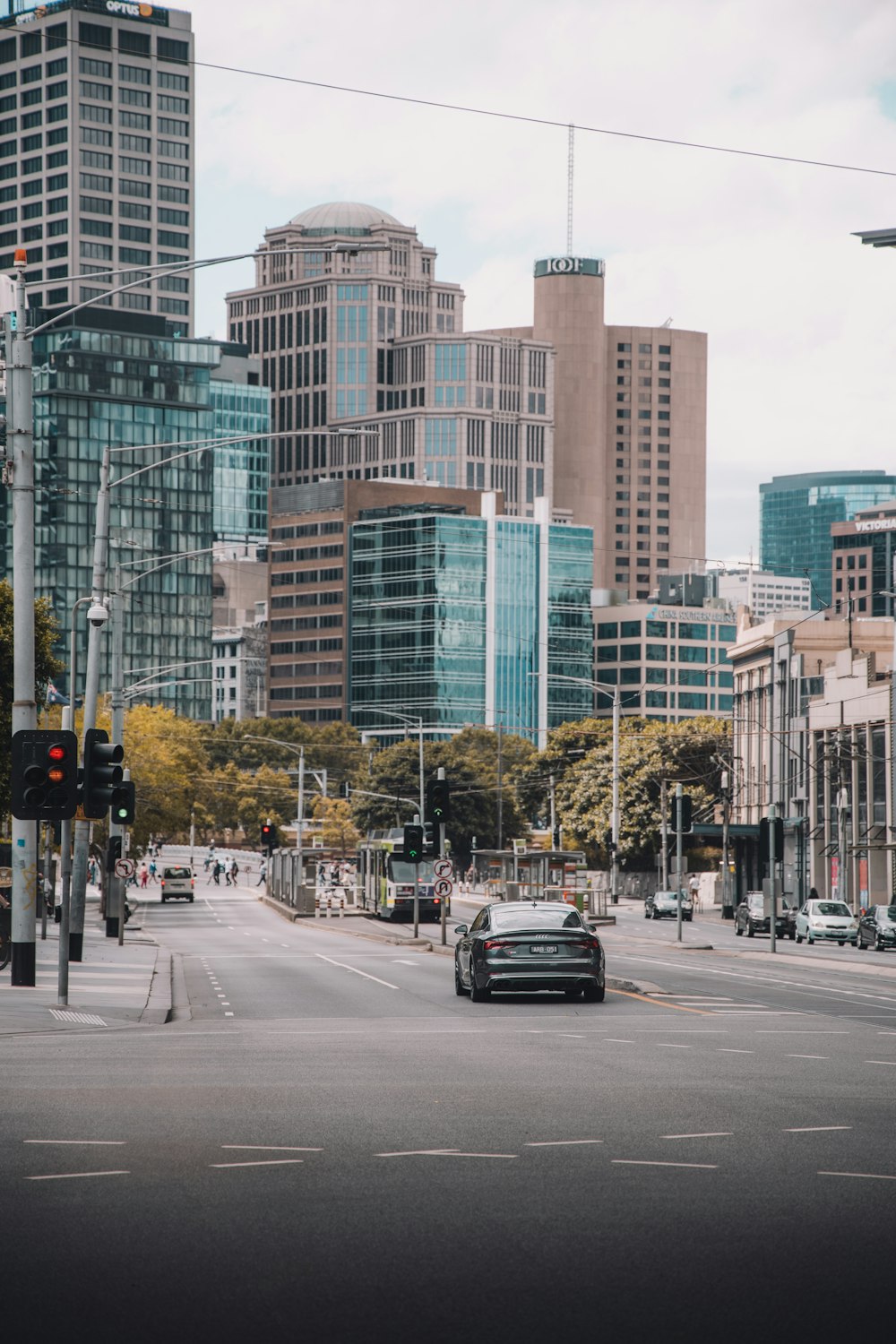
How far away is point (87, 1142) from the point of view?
1250 cm

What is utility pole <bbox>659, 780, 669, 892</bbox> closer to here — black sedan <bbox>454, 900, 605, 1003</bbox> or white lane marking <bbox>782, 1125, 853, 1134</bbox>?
black sedan <bbox>454, 900, 605, 1003</bbox>

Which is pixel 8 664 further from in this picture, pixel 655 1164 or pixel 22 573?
pixel 655 1164

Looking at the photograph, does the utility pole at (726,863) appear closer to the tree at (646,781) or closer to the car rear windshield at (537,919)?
the tree at (646,781)

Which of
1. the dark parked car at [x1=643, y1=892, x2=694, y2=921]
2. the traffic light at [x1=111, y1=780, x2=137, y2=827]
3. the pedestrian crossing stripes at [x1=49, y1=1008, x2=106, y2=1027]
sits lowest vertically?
the dark parked car at [x1=643, y1=892, x2=694, y2=921]

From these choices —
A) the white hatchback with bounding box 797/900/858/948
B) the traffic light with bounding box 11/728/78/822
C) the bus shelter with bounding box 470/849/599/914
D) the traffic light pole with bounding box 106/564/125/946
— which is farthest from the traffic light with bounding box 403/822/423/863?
the traffic light with bounding box 11/728/78/822

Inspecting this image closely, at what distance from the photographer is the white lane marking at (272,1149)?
12203mm

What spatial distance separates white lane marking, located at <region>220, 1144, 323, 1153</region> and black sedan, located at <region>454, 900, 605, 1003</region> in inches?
572

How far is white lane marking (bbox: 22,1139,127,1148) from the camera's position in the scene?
12367 millimetres

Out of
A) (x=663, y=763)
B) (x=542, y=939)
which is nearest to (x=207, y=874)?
(x=663, y=763)

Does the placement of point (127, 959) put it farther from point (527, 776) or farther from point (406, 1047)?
point (527, 776)

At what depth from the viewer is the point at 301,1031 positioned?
22438 mm

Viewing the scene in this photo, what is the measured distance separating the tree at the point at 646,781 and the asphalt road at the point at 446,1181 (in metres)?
89.4

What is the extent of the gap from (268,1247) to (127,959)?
32779 mm

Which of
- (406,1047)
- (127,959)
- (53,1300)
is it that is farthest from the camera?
(127,959)
